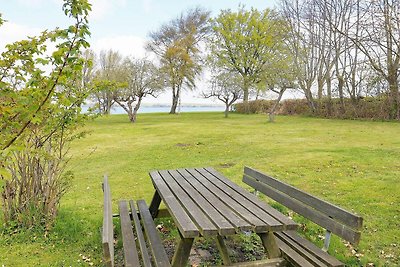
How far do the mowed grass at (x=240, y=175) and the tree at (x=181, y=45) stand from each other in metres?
19.0

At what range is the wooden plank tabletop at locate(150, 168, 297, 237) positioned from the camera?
255 cm

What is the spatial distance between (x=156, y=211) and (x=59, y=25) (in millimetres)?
2666

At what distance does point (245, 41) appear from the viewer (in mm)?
33312

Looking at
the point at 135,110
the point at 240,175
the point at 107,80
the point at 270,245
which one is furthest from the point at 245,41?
the point at 270,245

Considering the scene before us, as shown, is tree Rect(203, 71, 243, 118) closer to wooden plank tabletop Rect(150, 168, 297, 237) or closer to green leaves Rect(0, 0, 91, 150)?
wooden plank tabletop Rect(150, 168, 297, 237)

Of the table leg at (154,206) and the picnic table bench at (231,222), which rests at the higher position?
the picnic table bench at (231,222)

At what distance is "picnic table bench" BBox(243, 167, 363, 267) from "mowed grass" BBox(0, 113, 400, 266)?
75 centimetres

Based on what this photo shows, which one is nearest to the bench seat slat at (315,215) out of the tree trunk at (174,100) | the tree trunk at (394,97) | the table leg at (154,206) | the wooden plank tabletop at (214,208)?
the wooden plank tabletop at (214,208)

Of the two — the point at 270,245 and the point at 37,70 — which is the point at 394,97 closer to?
the point at 270,245

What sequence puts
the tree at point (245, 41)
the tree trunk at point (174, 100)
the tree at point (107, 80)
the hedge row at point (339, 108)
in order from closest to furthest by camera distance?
the tree at point (107, 80)
the hedge row at point (339, 108)
the tree at point (245, 41)
the tree trunk at point (174, 100)

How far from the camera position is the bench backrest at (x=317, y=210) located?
2623mm

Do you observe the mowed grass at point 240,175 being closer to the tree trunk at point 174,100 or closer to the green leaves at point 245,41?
the green leaves at point 245,41

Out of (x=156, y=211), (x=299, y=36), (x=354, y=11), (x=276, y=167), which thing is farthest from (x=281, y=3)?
(x=156, y=211)

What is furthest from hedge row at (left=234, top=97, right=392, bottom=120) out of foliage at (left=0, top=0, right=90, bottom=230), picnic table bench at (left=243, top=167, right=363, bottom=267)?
foliage at (left=0, top=0, right=90, bottom=230)
